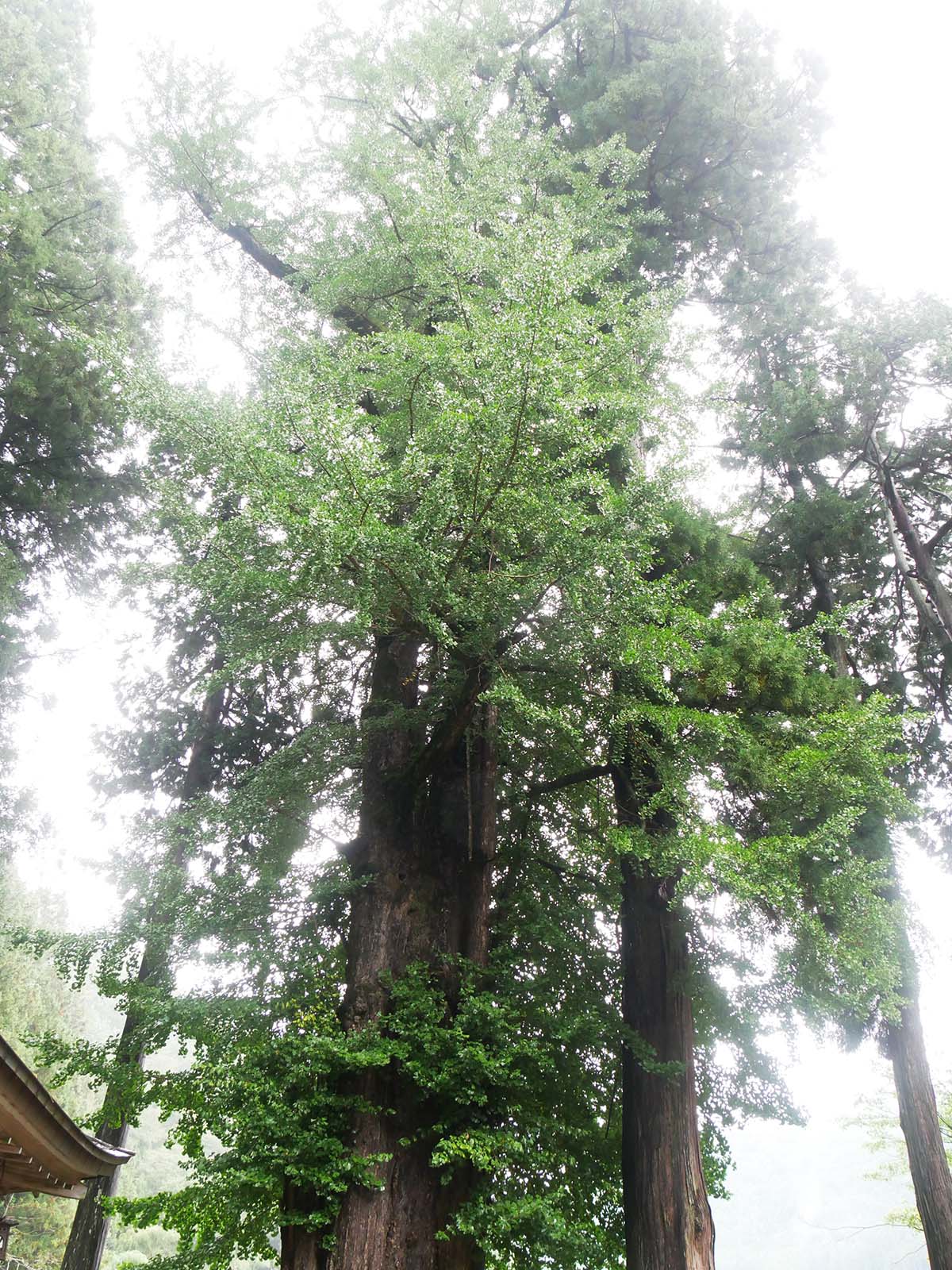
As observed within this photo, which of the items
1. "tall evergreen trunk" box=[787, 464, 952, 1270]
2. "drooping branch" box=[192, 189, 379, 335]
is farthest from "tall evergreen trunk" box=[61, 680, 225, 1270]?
"tall evergreen trunk" box=[787, 464, 952, 1270]

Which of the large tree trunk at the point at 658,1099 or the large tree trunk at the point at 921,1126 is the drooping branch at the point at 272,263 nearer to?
the large tree trunk at the point at 658,1099

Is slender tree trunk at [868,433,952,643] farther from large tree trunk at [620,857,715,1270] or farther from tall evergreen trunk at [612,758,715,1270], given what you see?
large tree trunk at [620,857,715,1270]

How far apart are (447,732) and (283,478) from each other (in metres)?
2.12

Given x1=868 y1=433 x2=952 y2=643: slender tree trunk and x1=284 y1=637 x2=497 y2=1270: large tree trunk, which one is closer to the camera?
x1=284 y1=637 x2=497 y2=1270: large tree trunk

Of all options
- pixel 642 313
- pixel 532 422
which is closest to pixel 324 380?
pixel 532 422

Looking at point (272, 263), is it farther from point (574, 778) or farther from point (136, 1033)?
point (136, 1033)

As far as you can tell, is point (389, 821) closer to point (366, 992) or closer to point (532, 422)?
point (366, 992)

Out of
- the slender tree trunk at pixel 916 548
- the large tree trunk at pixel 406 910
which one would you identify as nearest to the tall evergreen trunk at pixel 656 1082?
the large tree trunk at pixel 406 910

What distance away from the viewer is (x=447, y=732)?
17.3ft

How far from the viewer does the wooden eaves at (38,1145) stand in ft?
12.7

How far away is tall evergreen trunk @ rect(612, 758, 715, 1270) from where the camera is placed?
4434 millimetres

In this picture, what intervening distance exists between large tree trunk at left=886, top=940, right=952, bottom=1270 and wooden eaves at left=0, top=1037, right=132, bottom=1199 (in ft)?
17.2

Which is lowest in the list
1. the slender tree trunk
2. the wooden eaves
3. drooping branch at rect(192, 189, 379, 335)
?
the wooden eaves

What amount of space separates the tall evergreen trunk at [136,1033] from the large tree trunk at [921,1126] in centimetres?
505
